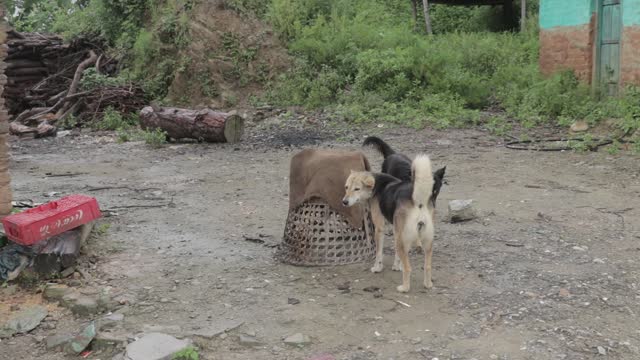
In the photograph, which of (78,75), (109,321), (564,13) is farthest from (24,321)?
(78,75)

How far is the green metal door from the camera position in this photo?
468 inches

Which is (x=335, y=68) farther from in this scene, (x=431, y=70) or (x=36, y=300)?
(x=36, y=300)

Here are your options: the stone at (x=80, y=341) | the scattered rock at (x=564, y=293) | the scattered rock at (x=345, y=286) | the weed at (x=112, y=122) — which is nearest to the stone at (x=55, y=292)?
the stone at (x=80, y=341)

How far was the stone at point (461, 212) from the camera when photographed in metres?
6.30

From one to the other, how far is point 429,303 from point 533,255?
4.64 feet

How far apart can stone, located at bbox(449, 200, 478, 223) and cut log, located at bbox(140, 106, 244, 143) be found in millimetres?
6613

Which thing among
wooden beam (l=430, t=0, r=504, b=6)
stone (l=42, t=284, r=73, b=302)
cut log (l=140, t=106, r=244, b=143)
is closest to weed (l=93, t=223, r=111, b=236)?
stone (l=42, t=284, r=73, b=302)

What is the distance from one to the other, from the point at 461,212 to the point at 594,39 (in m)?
7.98

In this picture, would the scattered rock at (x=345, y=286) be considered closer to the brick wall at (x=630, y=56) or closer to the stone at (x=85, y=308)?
the stone at (x=85, y=308)

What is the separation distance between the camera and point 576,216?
20.9 ft

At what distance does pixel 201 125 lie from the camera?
39.5ft

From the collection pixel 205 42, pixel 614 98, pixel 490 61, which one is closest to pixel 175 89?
pixel 205 42

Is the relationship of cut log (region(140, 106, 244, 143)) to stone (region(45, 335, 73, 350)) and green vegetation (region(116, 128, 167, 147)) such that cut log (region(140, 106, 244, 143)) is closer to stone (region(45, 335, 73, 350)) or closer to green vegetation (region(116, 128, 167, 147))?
green vegetation (region(116, 128, 167, 147))

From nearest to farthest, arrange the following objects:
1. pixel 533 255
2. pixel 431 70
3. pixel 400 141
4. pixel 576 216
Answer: pixel 533 255
pixel 576 216
pixel 400 141
pixel 431 70
